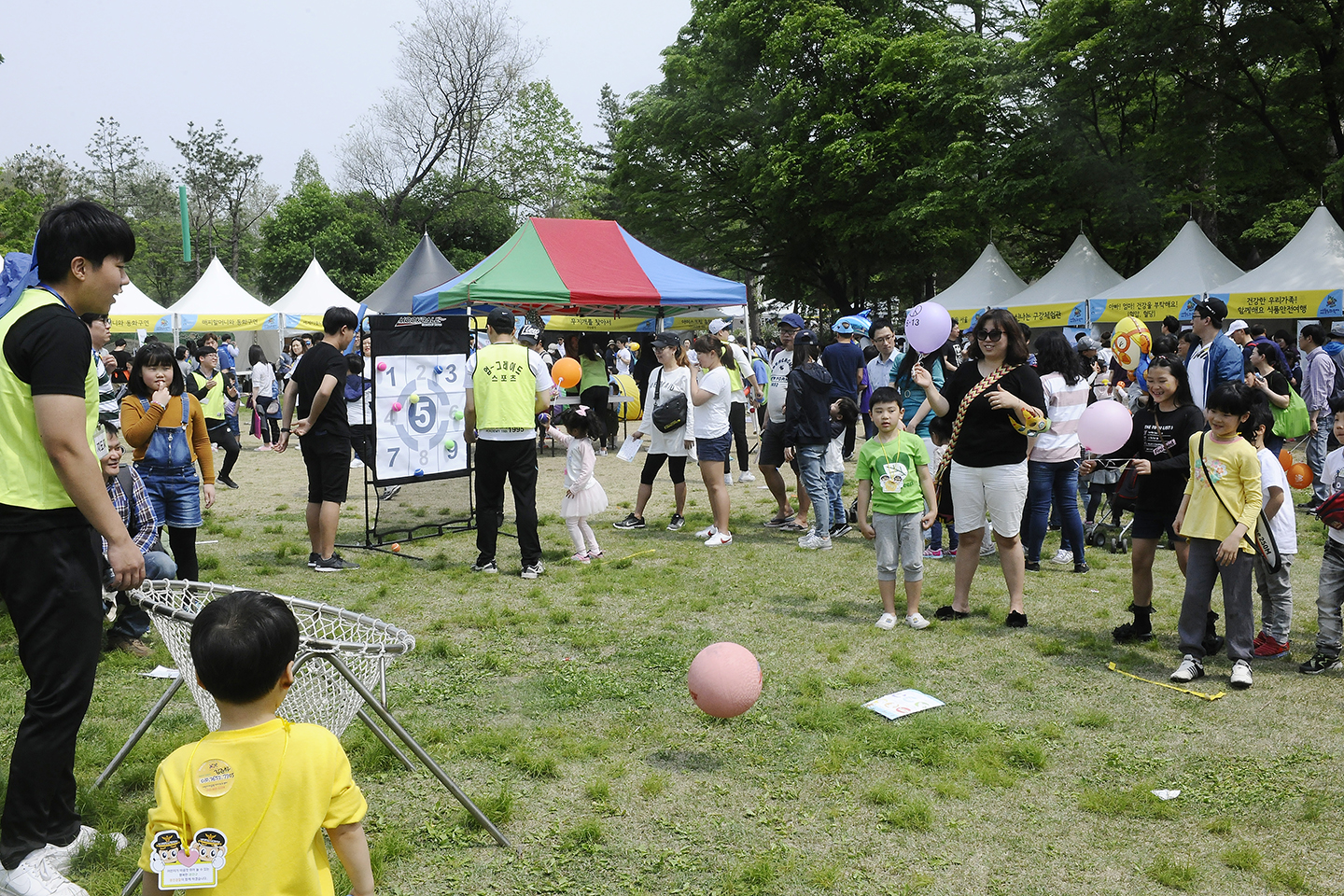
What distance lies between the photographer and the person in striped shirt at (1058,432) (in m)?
7.34

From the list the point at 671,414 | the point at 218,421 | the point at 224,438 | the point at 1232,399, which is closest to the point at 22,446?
the point at 1232,399

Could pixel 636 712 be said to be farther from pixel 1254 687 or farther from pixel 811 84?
pixel 811 84

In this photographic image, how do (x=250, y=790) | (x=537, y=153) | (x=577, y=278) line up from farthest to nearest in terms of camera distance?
(x=537, y=153)
(x=577, y=278)
(x=250, y=790)

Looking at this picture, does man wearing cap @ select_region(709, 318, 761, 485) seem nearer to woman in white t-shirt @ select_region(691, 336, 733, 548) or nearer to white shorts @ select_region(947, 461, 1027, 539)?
woman in white t-shirt @ select_region(691, 336, 733, 548)

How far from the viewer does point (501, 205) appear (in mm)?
45344

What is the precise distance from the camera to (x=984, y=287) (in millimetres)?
22797

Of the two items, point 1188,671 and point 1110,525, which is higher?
point 1110,525

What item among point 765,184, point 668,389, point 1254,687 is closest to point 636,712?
point 1254,687

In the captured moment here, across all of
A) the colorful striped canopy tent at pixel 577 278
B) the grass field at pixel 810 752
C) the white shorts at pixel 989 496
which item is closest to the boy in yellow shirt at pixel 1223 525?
the grass field at pixel 810 752

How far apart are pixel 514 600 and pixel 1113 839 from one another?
4.35 meters

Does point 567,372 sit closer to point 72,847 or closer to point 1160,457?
point 1160,457

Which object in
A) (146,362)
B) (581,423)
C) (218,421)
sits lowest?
(218,421)

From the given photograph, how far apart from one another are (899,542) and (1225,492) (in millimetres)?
1823

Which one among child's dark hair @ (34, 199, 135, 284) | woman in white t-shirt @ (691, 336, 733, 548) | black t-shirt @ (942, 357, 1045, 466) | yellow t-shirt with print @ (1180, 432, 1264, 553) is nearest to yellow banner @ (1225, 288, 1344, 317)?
woman in white t-shirt @ (691, 336, 733, 548)
